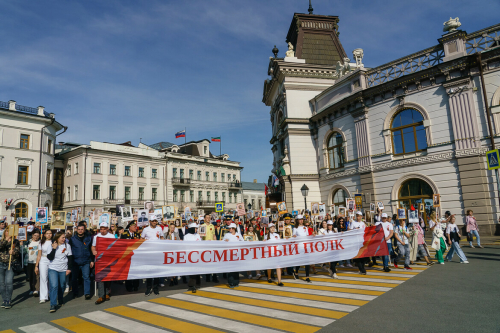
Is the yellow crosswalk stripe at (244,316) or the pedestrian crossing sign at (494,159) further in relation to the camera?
the pedestrian crossing sign at (494,159)

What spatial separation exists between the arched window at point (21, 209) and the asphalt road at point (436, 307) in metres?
43.5

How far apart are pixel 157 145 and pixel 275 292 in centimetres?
6045

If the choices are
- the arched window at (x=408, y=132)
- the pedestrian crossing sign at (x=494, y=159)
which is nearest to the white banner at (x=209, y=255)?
the pedestrian crossing sign at (x=494, y=159)

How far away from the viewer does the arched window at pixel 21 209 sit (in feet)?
128

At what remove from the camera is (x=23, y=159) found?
40.1 metres

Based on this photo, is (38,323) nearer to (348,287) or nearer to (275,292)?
(275,292)

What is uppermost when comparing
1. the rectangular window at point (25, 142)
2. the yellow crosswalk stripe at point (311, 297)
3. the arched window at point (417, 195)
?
the rectangular window at point (25, 142)

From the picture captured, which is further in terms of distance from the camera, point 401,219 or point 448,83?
point 448,83

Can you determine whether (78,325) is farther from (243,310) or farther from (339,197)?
(339,197)

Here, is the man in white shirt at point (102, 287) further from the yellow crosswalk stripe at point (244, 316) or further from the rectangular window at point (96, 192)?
the rectangular window at point (96, 192)

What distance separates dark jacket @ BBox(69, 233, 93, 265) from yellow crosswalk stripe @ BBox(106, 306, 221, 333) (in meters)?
1.94

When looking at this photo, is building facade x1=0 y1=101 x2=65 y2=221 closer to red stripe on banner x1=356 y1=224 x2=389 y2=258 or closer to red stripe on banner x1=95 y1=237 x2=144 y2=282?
red stripe on banner x1=95 y1=237 x2=144 y2=282

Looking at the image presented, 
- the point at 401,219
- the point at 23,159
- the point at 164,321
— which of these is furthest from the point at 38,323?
the point at 23,159

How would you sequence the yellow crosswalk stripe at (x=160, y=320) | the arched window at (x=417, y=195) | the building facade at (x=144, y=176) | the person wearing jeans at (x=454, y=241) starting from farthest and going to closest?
the building facade at (x=144, y=176)
the arched window at (x=417, y=195)
the person wearing jeans at (x=454, y=241)
the yellow crosswalk stripe at (x=160, y=320)
